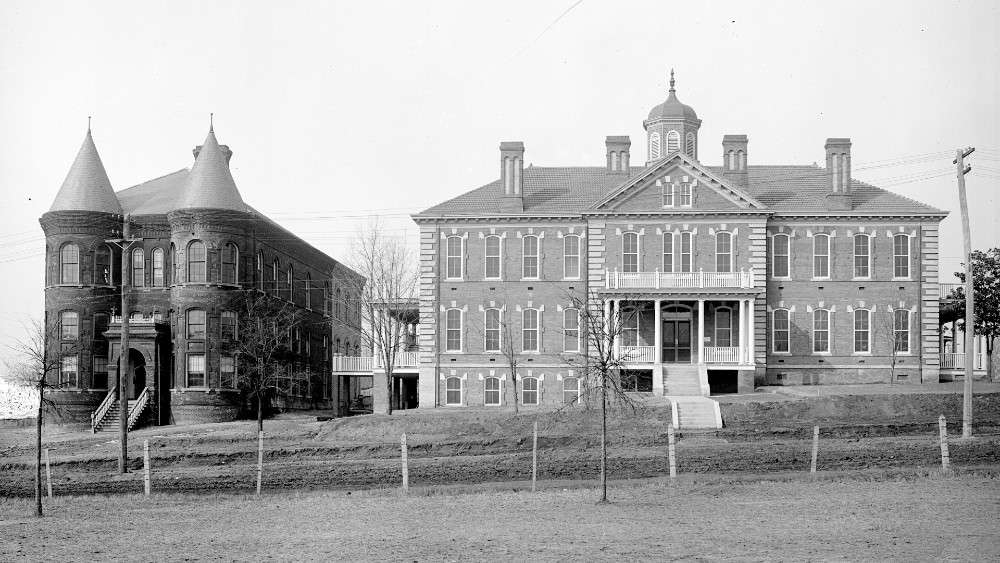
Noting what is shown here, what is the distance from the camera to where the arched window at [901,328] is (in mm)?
53500

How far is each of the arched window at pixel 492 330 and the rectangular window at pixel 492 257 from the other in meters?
1.62

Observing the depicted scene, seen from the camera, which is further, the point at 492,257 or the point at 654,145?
the point at 654,145

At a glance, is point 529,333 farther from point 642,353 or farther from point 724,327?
point 724,327

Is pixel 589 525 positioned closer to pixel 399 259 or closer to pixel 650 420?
pixel 650 420

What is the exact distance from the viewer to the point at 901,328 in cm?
5369

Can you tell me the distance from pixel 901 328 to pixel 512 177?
18.4 metres

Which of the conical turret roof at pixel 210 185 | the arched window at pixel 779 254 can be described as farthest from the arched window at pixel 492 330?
the arched window at pixel 779 254

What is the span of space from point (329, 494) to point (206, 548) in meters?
9.87

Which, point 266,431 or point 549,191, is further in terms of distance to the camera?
point 549,191

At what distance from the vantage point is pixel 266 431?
153 feet

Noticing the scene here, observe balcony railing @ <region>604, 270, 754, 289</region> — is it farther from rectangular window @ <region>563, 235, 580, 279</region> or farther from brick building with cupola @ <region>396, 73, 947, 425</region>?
rectangular window @ <region>563, 235, 580, 279</region>

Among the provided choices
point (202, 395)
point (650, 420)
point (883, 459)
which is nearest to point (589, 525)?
point (883, 459)

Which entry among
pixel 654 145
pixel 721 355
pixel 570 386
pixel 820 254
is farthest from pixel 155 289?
pixel 820 254

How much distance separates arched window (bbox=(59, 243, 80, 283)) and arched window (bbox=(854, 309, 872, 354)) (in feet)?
115
